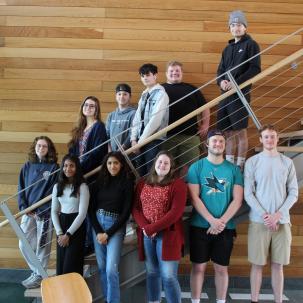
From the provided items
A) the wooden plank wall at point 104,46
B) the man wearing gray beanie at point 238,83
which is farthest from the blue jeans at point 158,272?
the wooden plank wall at point 104,46

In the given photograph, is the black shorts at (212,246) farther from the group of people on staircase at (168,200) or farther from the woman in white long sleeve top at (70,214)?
the woman in white long sleeve top at (70,214)

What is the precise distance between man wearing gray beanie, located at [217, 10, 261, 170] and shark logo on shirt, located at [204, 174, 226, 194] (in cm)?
40

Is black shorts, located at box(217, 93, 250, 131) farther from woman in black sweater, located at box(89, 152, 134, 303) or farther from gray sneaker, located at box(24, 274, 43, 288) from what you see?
gray sneaker, located at box(24, 274, 43, 288)

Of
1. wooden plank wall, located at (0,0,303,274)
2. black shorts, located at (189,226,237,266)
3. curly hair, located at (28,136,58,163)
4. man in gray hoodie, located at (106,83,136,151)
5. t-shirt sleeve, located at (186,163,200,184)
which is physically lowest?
black shorts, located at (189,226,237,266)

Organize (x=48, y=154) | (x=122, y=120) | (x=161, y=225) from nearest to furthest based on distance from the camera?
(x=161, y=225)
(x=122, y=120)
(x=48, y=154)

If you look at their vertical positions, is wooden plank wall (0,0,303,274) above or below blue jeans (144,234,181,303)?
above

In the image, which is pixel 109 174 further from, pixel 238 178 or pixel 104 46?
pixel 104 46

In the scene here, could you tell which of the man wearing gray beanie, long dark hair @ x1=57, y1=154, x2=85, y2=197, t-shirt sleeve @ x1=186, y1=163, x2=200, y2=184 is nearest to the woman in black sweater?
long dark hair @ x1=57, y1=154, x2=85, y2=197

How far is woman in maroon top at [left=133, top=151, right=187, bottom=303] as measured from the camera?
2.20m

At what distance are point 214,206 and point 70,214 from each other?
3.06 ft

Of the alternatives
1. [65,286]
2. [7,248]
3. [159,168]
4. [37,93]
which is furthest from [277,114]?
[7,248]

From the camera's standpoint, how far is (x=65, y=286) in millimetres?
1925

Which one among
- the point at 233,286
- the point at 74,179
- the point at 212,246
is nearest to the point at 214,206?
the point at 212,246

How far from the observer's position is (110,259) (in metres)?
2.33
